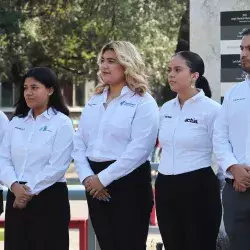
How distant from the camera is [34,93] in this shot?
5.09m

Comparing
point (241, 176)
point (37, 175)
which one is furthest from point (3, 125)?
point (241, 176)

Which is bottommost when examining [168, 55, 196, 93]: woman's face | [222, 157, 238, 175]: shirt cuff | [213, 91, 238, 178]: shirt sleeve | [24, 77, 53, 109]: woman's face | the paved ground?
the paved ground

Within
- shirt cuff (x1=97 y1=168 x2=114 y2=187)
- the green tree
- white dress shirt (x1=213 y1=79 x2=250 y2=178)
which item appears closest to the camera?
white dress shirt (x1=213 y1=79 x2=250 y2=178)

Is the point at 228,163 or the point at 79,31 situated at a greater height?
the point at 79,31

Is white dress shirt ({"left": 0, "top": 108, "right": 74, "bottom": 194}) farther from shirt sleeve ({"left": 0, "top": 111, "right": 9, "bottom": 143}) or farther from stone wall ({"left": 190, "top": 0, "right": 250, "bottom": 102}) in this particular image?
stone wall ({"left": 190, "top": 0, "right": 250, "bottom": 102})

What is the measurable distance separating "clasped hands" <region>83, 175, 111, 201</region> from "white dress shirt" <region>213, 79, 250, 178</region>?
34.0 inches

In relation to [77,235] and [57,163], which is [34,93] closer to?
[57,163]

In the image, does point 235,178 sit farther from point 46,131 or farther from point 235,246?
point 46,131

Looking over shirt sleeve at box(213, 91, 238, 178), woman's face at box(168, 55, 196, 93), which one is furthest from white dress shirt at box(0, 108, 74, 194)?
shirt sleeve at box(213, 91, 238, 178)

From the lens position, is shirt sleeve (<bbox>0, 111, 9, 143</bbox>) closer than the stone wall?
Yes

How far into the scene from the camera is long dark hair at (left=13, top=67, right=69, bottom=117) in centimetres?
512

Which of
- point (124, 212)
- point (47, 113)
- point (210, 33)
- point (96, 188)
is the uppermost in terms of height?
point (210, 33)

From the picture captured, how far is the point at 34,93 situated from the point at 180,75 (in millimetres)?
1145

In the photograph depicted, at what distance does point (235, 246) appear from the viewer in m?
4.38
